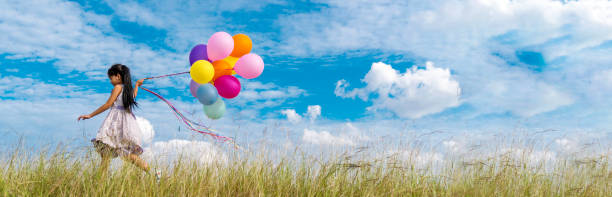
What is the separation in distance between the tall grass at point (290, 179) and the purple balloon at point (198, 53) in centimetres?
232

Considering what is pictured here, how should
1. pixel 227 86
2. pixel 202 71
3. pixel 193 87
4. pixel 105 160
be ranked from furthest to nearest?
pixel 193 87 < pixel 227 86 < pixel 202 71 < pixel 105 160

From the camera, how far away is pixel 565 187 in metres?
5.09

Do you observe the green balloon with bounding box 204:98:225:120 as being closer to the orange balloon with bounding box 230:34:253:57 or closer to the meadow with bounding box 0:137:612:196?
the orange balloon with bounding box 230:34:253:57

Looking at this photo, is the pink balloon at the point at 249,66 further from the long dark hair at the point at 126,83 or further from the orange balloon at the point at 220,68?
the long dark hair at the point at 126,83

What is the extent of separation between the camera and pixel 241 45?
684 cm

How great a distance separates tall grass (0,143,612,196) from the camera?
13.2ft

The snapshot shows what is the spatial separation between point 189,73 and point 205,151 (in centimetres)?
199

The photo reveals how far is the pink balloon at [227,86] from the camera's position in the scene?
21.5 ft

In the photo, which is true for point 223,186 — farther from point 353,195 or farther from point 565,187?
point 565,187

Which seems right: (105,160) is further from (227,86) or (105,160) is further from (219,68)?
(219,68)

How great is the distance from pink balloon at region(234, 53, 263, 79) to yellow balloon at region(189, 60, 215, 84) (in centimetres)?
45

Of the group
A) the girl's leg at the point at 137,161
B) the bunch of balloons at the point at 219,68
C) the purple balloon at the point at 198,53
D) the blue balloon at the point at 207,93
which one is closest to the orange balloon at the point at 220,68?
the bunch of balloons at the point at 219,68

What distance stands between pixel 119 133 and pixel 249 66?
6.55 ft

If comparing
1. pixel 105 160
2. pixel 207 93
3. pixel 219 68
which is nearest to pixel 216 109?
pixel 207 93
